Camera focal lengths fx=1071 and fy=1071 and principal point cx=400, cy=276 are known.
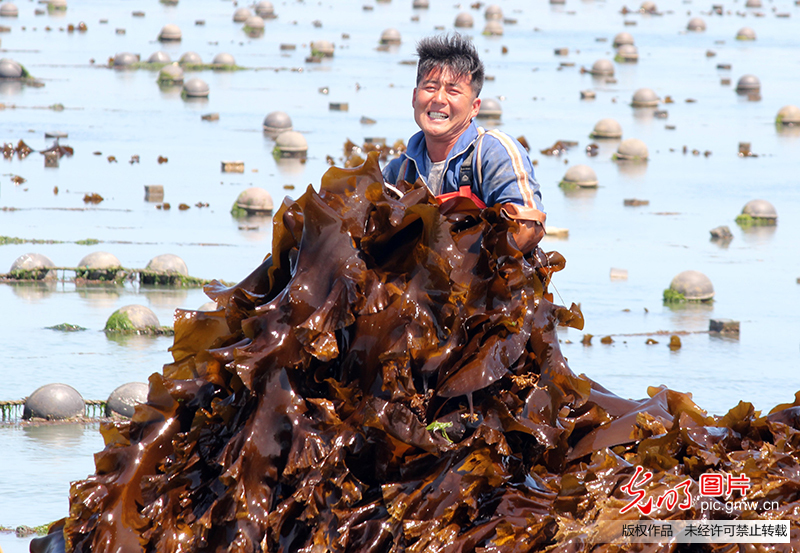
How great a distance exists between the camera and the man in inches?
156

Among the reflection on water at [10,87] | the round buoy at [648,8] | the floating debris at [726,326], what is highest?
the round buoy at [648,8]

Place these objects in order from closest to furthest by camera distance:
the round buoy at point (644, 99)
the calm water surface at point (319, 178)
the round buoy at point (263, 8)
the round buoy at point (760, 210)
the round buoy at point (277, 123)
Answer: the calm water surface at point (319, 178) → the round buoy at point (760, 210) → the round buoy at point (277, 123) → the round buoy at point (644, 99) → the round buoy at point (263, 8)

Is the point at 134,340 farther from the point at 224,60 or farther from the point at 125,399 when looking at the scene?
the point at 224,60

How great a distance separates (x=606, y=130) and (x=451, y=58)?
653 inches

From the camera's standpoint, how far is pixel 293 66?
98.2 ft

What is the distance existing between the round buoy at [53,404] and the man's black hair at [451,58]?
341 cm

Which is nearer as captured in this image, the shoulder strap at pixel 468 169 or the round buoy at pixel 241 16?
the shoulder strap at pixel 468 169

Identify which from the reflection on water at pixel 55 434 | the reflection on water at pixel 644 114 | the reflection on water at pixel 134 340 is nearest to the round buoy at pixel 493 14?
the reflection on water at pixel 644 114

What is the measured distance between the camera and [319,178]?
1616cm

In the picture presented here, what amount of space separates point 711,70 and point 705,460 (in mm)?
30163

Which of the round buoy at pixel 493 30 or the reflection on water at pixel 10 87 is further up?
the round buoy at pixel 493 30

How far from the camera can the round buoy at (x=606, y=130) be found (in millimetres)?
20203

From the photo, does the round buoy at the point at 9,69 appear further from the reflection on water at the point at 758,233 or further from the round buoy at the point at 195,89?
the reflection on water at the point at 758,233

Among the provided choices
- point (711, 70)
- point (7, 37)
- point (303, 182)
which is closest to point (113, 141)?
point (303, 182)
